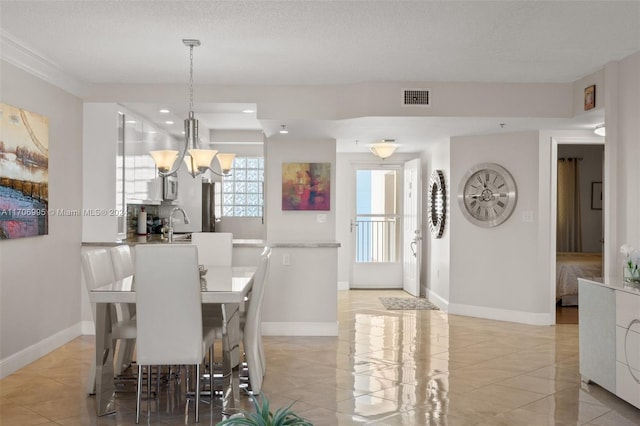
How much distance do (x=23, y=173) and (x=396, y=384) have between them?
127 inches

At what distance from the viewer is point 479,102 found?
5.46m

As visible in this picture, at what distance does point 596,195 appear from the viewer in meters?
9.20

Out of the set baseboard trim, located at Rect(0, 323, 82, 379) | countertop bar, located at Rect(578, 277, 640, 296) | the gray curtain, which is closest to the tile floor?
baseboard trim, located at Rect(0, 323, 82, 379)

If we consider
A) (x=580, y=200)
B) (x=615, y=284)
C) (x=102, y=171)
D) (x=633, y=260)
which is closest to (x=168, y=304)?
(x=102, y=171)

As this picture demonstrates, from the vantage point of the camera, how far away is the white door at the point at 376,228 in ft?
29.2

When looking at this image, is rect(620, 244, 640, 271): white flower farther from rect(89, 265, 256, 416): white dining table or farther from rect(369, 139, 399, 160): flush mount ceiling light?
rect(369, 139, 399, 160): flush mount ceiling light

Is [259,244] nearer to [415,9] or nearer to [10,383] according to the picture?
[10,383]

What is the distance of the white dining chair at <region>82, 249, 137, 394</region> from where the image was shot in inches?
141

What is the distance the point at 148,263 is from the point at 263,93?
2.79 metres

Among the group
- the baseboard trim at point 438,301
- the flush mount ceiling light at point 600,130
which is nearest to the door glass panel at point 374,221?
the baseboard trim at point 438,301

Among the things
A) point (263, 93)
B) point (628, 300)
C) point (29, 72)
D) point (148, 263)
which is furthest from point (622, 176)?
point (29, 72)

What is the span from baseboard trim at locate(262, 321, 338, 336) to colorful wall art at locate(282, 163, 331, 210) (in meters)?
1.44

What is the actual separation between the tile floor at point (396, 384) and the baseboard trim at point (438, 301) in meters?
1.10

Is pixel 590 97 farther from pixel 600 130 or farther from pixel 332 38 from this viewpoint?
pixel 332 38
